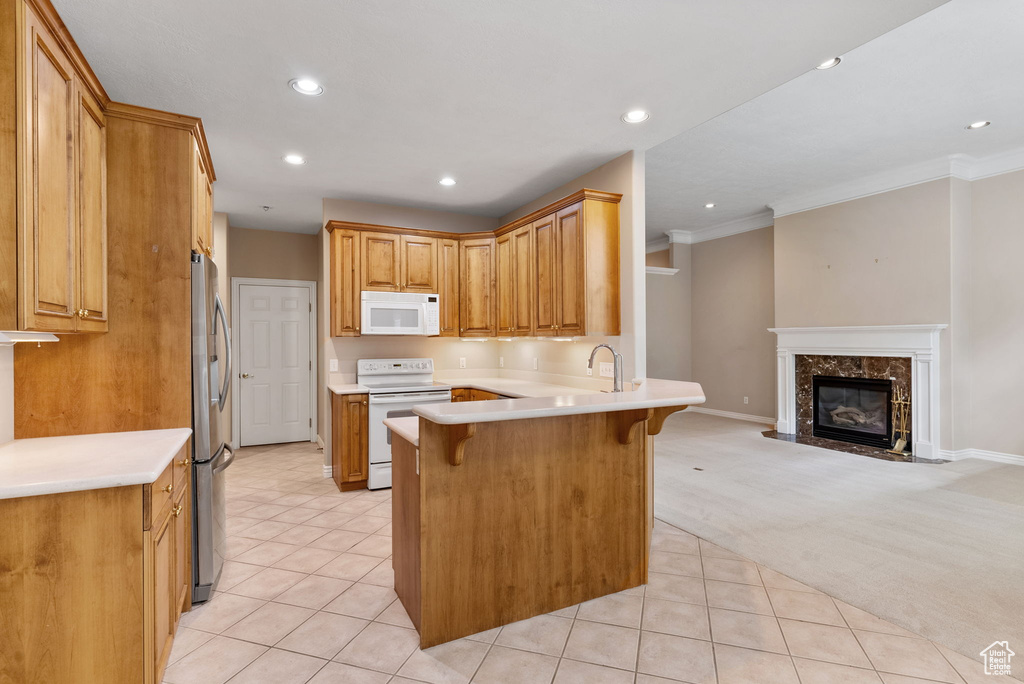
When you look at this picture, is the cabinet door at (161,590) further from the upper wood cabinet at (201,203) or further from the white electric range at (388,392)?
the white electric range at (388,392)

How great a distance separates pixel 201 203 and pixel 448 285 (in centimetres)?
256

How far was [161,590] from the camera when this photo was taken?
1.90 metres

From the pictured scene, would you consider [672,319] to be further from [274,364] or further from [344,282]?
[274,364]

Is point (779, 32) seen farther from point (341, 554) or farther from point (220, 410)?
point (341, 554)

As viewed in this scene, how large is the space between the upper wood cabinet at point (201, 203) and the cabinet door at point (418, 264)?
1.86 m

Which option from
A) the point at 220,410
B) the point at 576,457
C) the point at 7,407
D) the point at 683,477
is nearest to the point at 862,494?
the point at 683,477

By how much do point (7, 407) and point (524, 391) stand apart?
3.02 metres

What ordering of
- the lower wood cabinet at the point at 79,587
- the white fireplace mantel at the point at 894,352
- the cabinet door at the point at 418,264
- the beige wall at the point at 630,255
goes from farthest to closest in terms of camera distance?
the white fireplace mantel at the point at 894,352, the cabinet door at the point at 418,264, the beige wall at the point at 630,255, the lower wood cabinet at the point at 79,587

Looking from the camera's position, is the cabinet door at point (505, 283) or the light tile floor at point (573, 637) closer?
the light tile floor at point (573, 637)

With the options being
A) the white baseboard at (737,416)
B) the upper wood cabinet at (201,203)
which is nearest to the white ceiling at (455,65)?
the upper wood cabinet at (201,203)

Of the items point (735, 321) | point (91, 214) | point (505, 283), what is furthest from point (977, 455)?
point (91, 214)

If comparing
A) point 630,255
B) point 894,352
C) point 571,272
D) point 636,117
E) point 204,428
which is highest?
point 636,117

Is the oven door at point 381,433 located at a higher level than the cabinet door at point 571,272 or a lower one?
lower

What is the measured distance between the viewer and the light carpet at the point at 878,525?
2412mm
